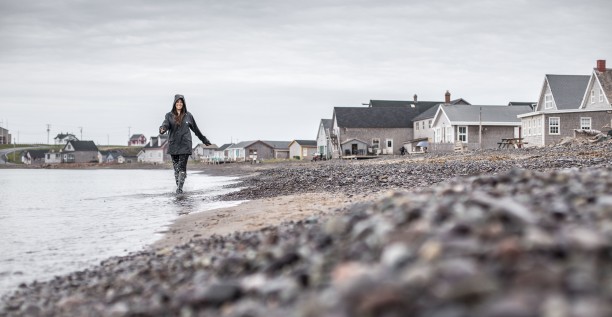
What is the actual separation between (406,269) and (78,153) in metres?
149

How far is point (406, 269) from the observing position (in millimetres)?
3059

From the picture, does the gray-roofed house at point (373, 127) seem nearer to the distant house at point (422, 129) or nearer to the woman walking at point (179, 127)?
the distant house at point (422, 129)

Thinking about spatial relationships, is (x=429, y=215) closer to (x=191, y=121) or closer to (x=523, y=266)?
(x=523, y=266)

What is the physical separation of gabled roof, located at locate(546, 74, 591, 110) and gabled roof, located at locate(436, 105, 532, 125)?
1123 cm

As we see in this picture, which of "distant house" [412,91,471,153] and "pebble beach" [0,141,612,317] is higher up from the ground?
"distant house" [412,91,471,153]

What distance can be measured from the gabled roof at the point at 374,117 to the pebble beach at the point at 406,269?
219ft

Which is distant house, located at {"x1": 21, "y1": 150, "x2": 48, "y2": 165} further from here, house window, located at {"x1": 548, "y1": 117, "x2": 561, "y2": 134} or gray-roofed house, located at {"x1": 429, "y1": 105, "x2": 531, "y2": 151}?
house window, located at {"x1": 548, "y1": 117, "x2": 561, "y2": 134}

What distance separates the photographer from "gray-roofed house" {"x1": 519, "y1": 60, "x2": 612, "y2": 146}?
40.4 metres

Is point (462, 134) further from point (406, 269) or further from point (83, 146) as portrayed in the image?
point (83, 146)

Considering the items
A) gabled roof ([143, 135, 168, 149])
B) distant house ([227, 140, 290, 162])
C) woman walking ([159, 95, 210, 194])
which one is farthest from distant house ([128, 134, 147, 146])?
woman walking ([159, 95, 210, 194])

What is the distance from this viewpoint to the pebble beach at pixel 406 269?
2.62 meters

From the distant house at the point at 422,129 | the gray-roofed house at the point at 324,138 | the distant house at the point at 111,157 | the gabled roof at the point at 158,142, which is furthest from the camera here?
the distant house at the point at 111,157

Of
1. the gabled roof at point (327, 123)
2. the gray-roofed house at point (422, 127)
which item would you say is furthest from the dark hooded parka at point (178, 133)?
the gabled roof at point (327, 123)

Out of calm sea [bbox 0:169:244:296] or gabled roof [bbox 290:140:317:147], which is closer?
calm sea [bbox 0:169:244:296]
